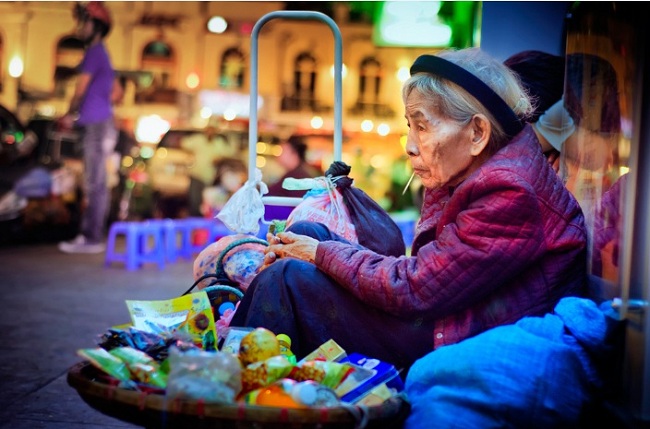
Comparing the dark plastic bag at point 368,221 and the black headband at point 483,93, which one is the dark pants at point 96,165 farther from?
the black headband at point 483,93

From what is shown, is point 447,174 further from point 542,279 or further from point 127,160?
point 127,160

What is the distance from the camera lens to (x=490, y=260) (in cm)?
217

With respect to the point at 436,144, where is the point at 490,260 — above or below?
below

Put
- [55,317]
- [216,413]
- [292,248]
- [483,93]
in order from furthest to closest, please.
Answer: [55,317], [292,248], [483,93], [216,413]

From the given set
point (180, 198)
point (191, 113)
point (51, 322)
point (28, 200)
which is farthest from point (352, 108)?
point (51, 322)

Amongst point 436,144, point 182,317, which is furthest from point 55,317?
point 436,144

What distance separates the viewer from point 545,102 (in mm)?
3842

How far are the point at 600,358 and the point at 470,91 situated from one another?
841mm

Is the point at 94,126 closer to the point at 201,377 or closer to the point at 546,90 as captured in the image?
the point at 546,90

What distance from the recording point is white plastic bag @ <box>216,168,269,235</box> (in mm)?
3736

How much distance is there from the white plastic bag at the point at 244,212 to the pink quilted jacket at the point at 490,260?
1.35m

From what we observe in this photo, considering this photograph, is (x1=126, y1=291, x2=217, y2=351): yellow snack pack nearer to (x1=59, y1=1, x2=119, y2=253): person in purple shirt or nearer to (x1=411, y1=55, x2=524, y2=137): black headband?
(x1=411, y1=55, x2=524, y2=137): black headband

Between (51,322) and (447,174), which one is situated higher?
(447,174)

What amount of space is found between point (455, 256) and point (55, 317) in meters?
4.52
